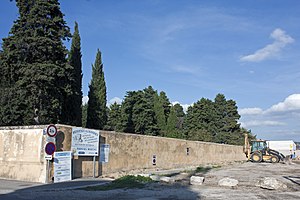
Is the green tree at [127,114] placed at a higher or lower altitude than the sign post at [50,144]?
higher

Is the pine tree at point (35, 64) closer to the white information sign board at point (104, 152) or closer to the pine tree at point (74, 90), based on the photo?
the pine tree at point (74, 90)

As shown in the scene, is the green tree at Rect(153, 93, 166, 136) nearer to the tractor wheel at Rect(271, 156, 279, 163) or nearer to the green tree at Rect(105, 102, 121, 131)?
the green tree at Rect(105, 102, 121, 131)

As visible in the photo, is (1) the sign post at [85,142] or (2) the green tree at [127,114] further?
(2) the green tree at [127,114]

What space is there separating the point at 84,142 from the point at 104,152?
2.53 metres

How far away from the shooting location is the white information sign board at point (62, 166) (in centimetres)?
1745

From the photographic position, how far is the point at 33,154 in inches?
710

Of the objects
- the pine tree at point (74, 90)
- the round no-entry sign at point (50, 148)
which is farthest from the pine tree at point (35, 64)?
the round no-entry sign at point (50, 148)

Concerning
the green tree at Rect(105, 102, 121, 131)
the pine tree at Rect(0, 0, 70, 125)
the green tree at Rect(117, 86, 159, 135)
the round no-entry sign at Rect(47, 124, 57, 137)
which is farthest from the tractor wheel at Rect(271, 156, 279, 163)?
the round no-entry sign at Rect(47, 124, 57, 137)

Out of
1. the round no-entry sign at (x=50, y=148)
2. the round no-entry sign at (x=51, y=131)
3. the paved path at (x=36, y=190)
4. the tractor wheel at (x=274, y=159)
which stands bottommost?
the tractor wheel at (x=274, y=159)

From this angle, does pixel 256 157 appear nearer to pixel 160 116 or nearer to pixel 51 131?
pixel 160 116

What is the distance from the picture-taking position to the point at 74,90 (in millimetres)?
37750

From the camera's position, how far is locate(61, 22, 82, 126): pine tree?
34594 millimetres

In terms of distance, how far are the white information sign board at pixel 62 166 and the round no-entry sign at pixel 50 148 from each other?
613 millimetres

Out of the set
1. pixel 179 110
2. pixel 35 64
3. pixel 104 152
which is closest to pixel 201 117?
pixel 179 110
